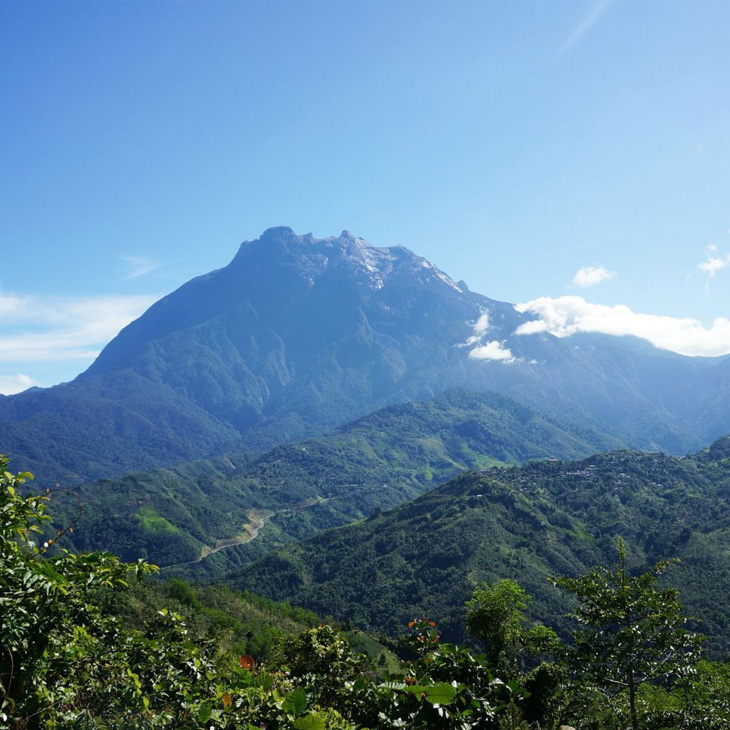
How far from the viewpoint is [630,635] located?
12367mm

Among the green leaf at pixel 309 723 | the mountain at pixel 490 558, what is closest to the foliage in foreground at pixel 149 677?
the green leaf at pixel 309 723

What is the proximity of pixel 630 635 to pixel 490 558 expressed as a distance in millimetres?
160641

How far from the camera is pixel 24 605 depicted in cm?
509

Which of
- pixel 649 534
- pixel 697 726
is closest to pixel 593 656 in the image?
pixel 697 726

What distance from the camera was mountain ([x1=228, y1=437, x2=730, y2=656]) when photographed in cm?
13588

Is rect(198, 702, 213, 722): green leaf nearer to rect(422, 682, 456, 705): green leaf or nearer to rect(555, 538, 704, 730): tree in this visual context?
rect(422, 682, 456, 705): green leaf

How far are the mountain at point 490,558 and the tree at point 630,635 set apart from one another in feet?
396

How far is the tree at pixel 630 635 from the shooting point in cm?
1241

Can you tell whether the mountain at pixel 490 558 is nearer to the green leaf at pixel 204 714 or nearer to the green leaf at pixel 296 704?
the green leaf at pixel 204 714

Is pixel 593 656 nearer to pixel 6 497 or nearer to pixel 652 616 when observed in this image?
pixel 652 616

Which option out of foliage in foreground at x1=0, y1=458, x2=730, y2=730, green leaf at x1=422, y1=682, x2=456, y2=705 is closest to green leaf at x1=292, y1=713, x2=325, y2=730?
foliage in foreground at x1=0, y1=458, x2=730, y2=730

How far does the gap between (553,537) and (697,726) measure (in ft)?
588

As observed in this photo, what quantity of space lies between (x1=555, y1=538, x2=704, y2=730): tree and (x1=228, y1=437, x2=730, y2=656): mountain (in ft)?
396

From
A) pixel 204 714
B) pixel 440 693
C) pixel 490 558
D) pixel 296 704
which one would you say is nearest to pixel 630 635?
pixel 440 693
